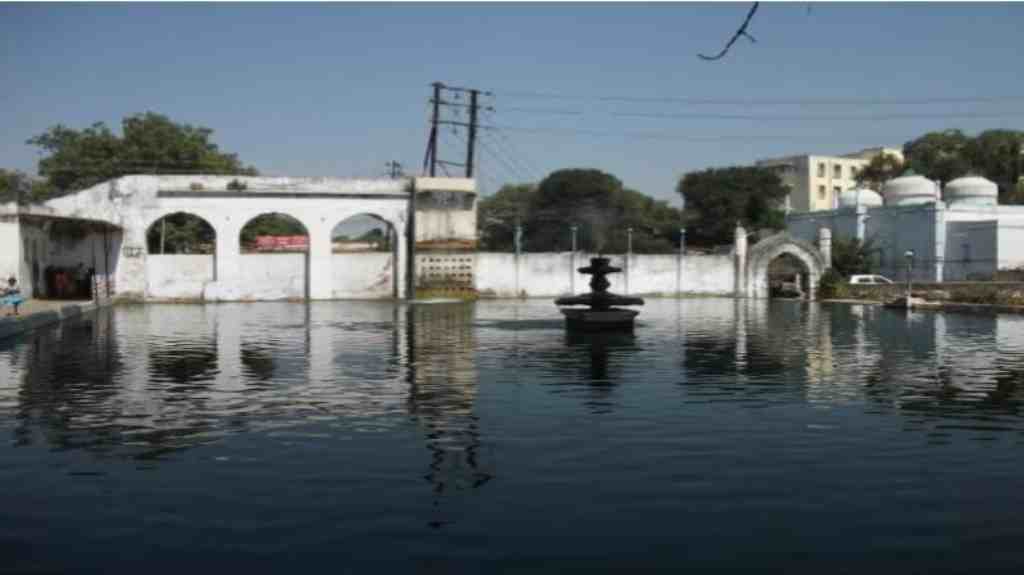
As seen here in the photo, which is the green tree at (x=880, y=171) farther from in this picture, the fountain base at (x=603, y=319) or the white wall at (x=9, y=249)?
the white wall at (x=9, y=249)

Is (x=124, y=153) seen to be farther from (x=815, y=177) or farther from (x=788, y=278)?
(x=815, y=177)

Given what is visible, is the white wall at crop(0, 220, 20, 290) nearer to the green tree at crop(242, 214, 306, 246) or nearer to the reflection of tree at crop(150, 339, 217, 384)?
the reflection of tree at crop(150, 339, 217, 384)

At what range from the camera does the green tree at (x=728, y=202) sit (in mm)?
78688

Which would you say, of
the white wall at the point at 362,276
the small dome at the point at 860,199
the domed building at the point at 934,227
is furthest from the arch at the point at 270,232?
the small dome at the point at 860,199

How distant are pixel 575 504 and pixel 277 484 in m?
2.33

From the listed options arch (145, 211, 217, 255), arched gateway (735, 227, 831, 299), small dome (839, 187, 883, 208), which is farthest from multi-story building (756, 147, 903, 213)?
arch (145, 211, 217, 255)

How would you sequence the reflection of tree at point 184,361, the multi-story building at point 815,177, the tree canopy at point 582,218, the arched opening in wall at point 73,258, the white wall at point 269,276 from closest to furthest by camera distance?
1. the reflection of tree at point 184,361
2. the arched opening in wall at point 73,258
3. the white wall at point 269,276
4. the tree canopy at point 582,218
5. the multi-story building at point 815,177

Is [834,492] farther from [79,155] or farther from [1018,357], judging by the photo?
[79,155]

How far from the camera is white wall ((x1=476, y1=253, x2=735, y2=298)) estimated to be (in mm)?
Result: 47781

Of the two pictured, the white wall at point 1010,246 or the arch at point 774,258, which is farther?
the arch at point 774,258

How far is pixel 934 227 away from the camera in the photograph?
161ft

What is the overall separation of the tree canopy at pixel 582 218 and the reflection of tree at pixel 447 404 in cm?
5145

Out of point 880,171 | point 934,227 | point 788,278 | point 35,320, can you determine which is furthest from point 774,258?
point 35,320

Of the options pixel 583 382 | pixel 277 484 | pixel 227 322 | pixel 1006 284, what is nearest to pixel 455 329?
pixel 227 322
